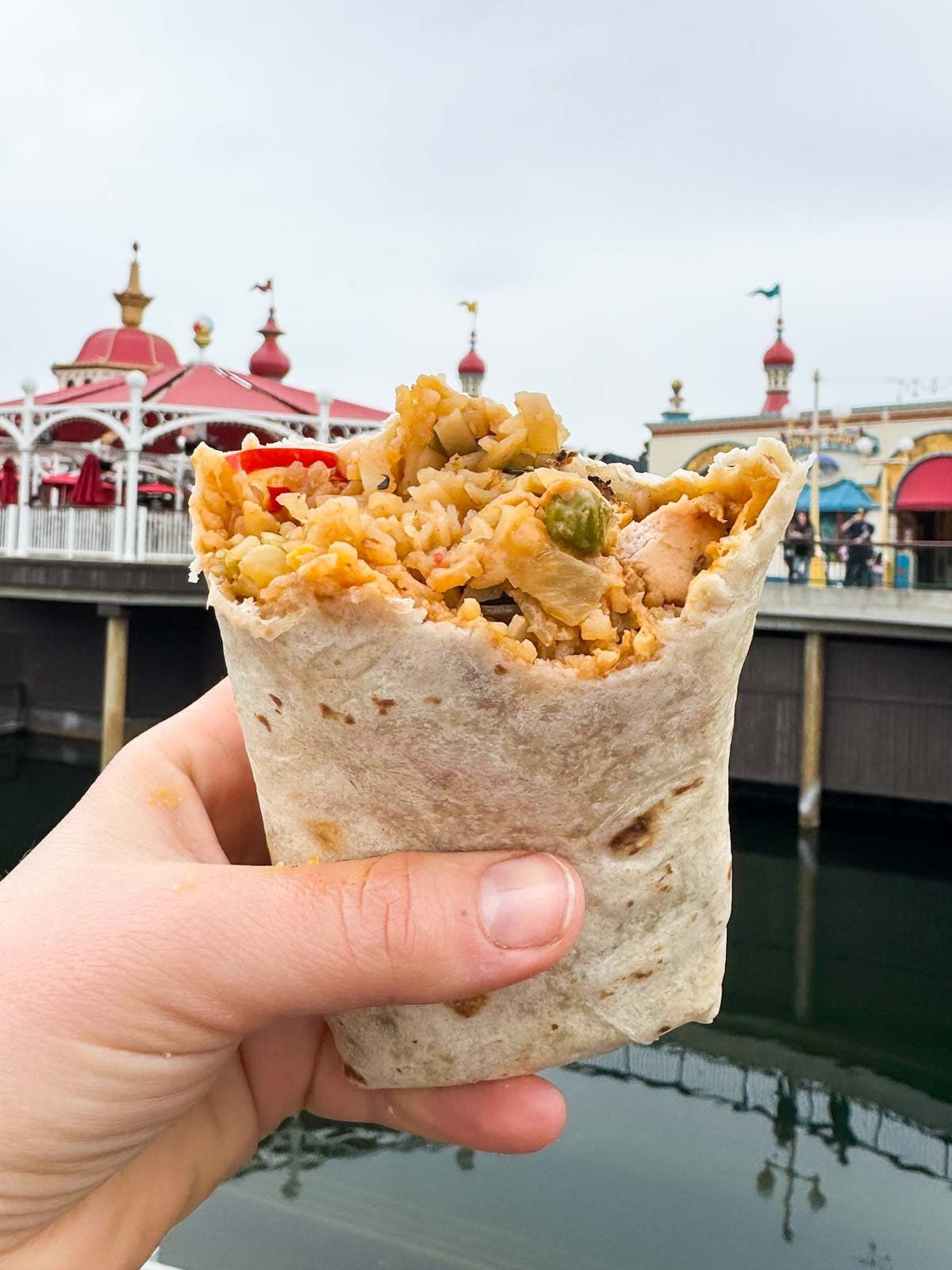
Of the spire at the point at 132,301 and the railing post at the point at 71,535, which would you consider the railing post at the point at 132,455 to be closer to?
the railing post at the point at 71,535

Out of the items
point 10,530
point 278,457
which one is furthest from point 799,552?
point 278,457

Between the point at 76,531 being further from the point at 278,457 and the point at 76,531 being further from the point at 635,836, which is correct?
the point at 635,836

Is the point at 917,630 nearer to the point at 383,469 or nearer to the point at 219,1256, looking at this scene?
the point at 219,1256

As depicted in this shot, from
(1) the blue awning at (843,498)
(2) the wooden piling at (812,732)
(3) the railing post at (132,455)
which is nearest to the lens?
(2) the wooden piling at (812,732)

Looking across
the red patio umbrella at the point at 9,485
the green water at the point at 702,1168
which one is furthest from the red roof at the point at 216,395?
the green water at the point at 702,1168

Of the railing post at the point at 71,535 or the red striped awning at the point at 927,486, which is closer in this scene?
the railing post at the point at 71,535

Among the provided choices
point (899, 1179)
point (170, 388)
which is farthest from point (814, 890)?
point (170, 388)
